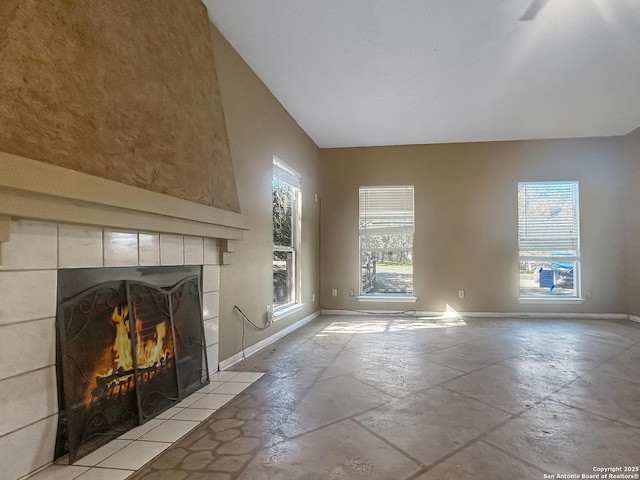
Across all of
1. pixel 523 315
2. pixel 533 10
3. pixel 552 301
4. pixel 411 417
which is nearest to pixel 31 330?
pixel 411 417

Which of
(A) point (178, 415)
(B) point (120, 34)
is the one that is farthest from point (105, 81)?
(A) point (178, 415)

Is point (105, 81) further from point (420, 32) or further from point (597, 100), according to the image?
point (597, 100)

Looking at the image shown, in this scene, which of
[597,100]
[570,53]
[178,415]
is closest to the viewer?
[178,415]

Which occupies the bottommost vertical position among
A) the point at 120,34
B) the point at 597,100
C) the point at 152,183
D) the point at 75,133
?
the point at 152,183

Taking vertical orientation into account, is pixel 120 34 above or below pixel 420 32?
below

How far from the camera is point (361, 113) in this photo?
518cm

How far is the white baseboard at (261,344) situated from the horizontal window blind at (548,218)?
3.79 m

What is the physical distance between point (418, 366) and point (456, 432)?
133 centimetres

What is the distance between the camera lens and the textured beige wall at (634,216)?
587cm

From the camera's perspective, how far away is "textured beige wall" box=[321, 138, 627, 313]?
20.4 feet

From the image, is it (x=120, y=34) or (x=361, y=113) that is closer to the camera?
(x=120, y=34)

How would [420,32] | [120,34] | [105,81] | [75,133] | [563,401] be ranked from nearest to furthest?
[75,133]
[105,81]
[120,34]
[563,401]
[420,32]

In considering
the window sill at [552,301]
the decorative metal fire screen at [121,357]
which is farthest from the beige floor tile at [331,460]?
the window sill at [552,301]

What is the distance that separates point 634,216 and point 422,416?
5.66 m
